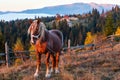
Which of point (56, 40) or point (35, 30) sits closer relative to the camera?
point (35, 30)

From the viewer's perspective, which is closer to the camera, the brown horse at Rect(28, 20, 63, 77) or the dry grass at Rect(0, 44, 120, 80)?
the brown horse at Rect(28, 20, 63, 77)

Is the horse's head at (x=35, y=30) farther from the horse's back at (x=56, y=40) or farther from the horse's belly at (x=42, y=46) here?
the horse's back at (x=56, y=40)

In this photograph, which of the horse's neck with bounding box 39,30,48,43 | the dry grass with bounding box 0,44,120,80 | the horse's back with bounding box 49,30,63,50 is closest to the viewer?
the horse's neck with bounding box 39,30,48,43

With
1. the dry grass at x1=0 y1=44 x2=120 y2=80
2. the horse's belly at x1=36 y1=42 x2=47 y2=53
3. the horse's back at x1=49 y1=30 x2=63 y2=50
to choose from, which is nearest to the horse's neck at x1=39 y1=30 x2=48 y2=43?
the horse's belly at x1=36 y1=42 x2=47 y2=53

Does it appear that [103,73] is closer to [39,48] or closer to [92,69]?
[92,69]

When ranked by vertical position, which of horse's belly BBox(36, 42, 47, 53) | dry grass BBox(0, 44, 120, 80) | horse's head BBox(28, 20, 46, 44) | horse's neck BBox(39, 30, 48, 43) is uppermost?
horse's head BBox(28, 20, 46, 44)

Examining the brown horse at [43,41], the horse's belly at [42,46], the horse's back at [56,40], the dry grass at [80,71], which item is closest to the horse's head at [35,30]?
the brown horse at [43,41]

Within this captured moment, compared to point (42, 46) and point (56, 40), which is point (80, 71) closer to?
point (56, 40)

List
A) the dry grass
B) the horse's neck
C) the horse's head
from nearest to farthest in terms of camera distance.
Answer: the horse's head → the horse's neck → the dry grass

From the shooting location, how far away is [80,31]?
9400cm

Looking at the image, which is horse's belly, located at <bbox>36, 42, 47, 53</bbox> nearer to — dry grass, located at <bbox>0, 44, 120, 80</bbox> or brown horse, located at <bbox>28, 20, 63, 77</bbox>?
Result: brown horse, located at <bbox>28, 20, 63, 77</bbox>

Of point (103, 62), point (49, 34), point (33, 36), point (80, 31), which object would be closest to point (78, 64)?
point (103, 62)

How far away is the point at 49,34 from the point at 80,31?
8582 cm

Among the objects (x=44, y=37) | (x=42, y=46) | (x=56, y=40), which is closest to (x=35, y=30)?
(x=44, y=37)
